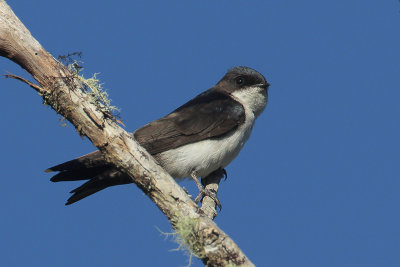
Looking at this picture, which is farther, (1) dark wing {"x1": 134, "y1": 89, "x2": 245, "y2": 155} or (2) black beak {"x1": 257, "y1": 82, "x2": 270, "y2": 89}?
(2) black beak {"x1": 257, "y1": 82, "x2": 270, "y2": 89}

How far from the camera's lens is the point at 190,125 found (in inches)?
271

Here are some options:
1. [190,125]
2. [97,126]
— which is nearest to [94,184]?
[190,125]

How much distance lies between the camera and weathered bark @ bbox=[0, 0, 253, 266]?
460cm

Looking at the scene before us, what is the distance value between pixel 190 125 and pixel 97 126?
94.9 inches

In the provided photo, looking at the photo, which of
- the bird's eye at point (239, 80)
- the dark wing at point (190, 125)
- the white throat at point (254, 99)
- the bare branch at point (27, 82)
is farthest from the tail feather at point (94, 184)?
the bird's eye at point (239, 80)

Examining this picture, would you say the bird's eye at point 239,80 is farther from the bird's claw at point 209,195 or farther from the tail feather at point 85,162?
the tail feather at point 85,162

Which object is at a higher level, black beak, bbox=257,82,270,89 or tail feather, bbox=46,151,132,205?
black beak, bbox=257,82,270,89

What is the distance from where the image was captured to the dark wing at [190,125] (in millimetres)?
6695

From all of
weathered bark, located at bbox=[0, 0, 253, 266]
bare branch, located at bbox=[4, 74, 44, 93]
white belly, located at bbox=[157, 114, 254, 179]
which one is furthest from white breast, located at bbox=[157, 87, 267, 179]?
bare branch, located at bbox=[4, 74, 44, 93]

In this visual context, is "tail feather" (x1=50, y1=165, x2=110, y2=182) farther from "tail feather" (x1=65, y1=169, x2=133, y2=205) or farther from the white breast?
the white breast

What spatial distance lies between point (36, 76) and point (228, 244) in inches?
89.2

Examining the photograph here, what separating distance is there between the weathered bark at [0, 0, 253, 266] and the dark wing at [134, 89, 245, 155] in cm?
197

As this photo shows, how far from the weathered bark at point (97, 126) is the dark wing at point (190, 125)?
6.47 ft

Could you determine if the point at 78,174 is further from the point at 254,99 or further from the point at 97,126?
the point at 254,99
